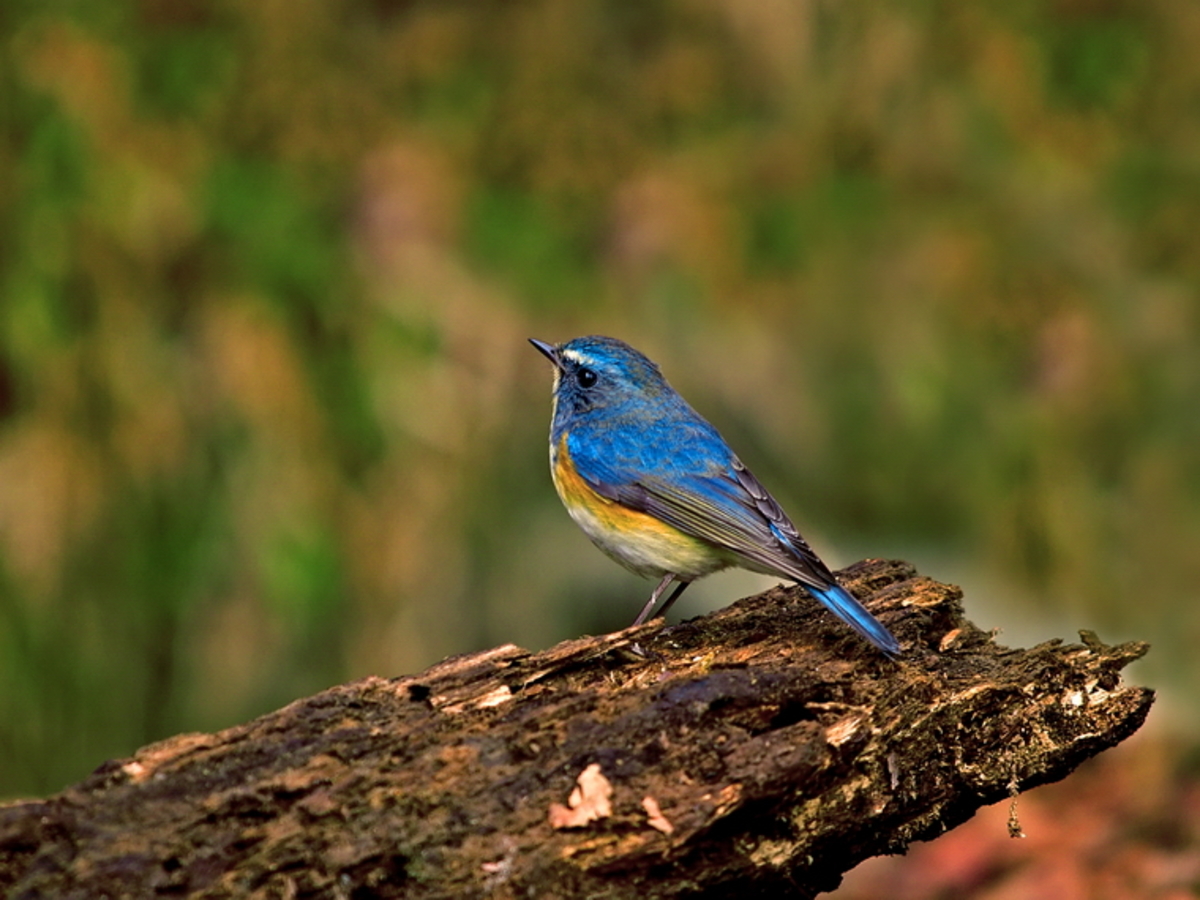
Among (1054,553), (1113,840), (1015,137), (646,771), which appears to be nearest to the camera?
(646,771)

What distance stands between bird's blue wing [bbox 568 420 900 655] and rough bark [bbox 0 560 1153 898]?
0.24 m

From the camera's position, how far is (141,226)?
7.02m

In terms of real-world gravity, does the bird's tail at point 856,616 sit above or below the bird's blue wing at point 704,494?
below

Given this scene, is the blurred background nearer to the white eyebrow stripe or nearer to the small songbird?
the white eyebrow stripe

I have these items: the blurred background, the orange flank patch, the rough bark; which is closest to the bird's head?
the orange flank patch

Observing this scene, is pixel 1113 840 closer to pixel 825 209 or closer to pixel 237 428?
pixel 825 209

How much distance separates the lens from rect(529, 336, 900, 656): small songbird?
13.8 feet

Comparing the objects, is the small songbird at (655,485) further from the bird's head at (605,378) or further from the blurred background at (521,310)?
the blurred background at (521,310)

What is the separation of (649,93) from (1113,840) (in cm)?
460

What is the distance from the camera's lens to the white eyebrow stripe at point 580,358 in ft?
16.5

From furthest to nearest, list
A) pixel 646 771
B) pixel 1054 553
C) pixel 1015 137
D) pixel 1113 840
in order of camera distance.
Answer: pixel 1015 137
pixel 1054 553
pixel 1113 840
pixel 646 771

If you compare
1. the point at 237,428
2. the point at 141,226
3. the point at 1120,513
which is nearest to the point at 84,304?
the point at 141,226

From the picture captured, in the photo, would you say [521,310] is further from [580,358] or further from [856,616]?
[856,616]

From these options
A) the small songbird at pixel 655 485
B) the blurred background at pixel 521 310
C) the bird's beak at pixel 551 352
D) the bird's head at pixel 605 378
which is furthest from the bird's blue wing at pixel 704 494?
the blurred background at pixel 521 310
